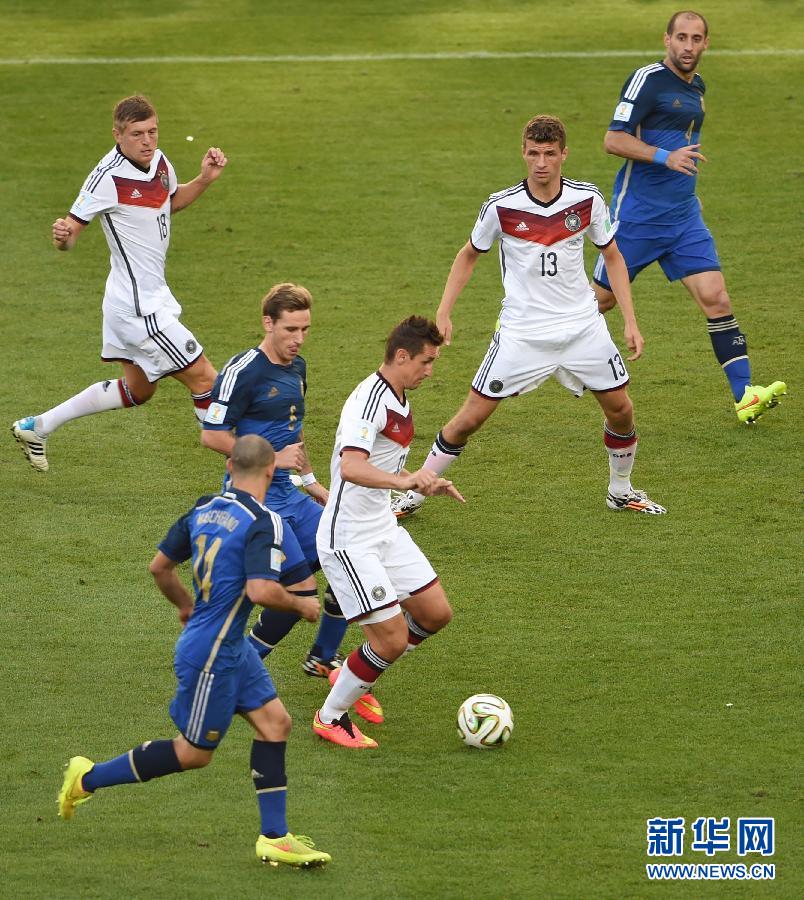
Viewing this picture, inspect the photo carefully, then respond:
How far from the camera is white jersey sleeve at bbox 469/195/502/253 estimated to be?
9117 mm

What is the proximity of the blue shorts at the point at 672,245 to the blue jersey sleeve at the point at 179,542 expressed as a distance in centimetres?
502

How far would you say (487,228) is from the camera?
30.0 ft

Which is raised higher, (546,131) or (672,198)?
(672,198)

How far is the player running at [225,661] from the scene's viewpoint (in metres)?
6.23

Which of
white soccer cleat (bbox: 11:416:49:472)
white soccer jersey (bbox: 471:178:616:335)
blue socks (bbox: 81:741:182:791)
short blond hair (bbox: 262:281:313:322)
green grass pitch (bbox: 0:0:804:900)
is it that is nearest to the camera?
blue socks (bbox: 81:741:182:791)

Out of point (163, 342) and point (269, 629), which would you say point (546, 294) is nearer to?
point (163, 342)

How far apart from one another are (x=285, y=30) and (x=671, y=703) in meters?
14.7

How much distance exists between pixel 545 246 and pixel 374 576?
2.79 m

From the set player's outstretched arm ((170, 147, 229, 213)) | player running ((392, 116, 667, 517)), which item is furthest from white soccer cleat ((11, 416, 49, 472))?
player running ((392, 116, 667, 517))

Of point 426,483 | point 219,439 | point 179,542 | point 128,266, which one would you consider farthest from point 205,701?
point 128,266

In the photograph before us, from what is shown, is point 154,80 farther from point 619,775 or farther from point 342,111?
point 619,775

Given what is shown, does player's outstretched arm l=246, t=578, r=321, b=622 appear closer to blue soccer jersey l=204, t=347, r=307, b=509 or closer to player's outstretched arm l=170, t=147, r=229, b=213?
blue soccer jersey l=204, t=347, r=307, b=509

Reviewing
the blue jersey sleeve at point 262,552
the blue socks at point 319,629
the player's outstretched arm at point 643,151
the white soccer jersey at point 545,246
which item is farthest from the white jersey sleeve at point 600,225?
the blue jersey sleeve at point 262,552

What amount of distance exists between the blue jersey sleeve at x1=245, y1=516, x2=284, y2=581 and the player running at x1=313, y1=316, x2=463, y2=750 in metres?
0.88
